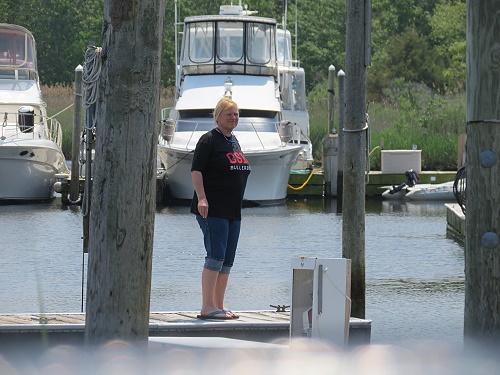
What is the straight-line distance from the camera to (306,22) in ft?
225

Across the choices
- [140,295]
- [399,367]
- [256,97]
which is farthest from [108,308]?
[256,97]

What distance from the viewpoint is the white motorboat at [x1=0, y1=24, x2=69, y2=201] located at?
28406 millimetres

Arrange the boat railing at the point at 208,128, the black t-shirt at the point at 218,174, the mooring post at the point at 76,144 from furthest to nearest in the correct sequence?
the boat railing at the point at 208,128 → the mooring post at the point at 76,144 → the black t-shirt at the point at 218,174

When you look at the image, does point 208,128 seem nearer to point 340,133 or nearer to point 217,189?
point 340,133

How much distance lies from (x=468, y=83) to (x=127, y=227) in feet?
6.56

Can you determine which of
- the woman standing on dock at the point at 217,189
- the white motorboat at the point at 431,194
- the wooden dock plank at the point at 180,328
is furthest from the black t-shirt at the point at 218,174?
the white motorboat at the point at 431,194

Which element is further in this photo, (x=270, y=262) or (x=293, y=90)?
(x=293, y=90)

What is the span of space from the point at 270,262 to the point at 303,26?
52021 mm

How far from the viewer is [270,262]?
17219 mm

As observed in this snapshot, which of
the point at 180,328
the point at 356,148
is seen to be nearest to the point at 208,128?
the point at 356,148

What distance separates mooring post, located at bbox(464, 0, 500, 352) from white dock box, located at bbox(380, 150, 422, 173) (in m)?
25.1

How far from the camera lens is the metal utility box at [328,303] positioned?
8320 mm

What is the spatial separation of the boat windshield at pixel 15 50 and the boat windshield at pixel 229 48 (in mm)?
3991

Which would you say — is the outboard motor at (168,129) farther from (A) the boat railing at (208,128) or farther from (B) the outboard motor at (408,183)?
(B) the outboard motor at (408,183)
